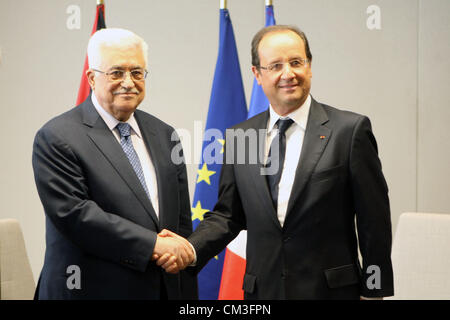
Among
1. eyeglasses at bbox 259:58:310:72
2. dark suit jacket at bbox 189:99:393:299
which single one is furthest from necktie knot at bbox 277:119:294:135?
eyeglasses at bbox 259:58:310:72

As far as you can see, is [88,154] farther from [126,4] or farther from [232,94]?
[126,4]

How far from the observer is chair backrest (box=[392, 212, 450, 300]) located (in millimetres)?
2891

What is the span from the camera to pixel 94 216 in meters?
2.15

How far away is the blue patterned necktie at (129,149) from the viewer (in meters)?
2.35

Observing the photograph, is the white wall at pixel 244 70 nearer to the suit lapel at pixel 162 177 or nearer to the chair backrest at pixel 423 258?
the chair backrest at pixel 423 258

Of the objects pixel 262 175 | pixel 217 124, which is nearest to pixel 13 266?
pixel 217 124

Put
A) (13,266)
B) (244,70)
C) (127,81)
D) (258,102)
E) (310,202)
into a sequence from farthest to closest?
(244,70) → (258,102) → (13,266) → (127,81) → (310,202)

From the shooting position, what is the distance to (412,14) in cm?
418

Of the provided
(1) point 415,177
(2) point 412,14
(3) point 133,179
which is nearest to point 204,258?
(3) point 133,179

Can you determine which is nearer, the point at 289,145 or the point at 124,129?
the point at 289,145

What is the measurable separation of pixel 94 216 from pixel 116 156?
0.94ft

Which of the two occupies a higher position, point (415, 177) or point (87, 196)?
point (87, 196)

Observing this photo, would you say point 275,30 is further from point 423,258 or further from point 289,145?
point 423,258

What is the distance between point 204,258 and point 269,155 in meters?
0.59
